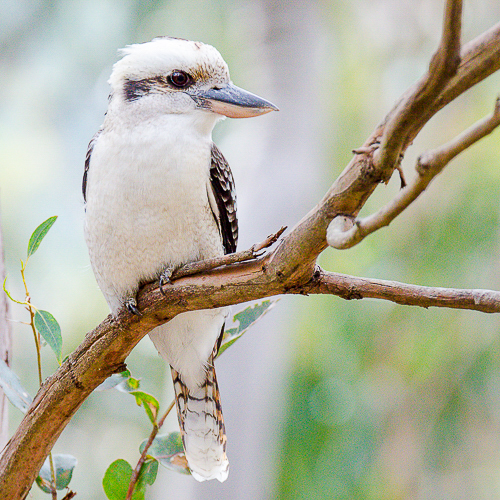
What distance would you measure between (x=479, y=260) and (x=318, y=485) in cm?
205

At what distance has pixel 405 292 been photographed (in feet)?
3.44

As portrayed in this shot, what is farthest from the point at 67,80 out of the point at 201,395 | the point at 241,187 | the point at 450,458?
the point at 201,395

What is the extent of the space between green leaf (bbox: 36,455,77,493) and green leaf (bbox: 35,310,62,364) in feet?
0.95

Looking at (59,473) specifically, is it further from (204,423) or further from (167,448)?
(204,423)

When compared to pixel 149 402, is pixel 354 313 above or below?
above

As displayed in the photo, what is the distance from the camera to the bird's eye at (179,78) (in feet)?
Answer: 5.01

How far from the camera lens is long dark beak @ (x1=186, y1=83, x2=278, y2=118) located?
4.85ft

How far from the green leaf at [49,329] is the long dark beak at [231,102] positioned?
618 millimetres

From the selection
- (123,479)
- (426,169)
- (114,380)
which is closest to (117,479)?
(123,479)

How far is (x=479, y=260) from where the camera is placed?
461 centimetres

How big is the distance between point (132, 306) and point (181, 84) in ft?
1.88

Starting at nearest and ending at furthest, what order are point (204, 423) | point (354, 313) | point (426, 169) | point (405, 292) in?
point (426, 169) → point (405, 292) → point (204, 423) → point (354, 313)

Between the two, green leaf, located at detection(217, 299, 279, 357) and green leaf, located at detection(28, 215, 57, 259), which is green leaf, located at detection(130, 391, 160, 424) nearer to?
green leaf, located at detection(217, 299, 279, 357)

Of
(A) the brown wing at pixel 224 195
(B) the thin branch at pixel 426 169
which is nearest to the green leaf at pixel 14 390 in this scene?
(A) the brown wing at pixel 224 195
